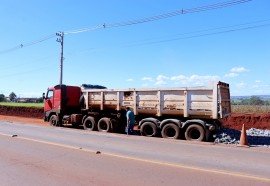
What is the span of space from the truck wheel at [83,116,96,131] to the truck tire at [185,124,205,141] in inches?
263

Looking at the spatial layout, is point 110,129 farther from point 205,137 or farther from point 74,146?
point 74,146

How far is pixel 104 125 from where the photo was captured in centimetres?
2036

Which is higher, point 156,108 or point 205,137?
point 156,108

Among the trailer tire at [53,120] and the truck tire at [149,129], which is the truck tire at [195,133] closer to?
the truck tire at [149,129]

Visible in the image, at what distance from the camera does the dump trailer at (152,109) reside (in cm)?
1589

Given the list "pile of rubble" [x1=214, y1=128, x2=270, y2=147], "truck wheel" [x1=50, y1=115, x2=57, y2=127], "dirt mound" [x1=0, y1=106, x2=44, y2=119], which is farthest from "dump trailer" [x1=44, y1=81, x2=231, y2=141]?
"dirt mound" [x1=0, y1=106, x2=44, y2=119]

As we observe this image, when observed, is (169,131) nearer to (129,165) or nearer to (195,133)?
(195,133)

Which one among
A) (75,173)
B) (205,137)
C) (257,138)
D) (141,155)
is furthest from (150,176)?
(257,138)

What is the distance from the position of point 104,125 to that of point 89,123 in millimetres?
1518

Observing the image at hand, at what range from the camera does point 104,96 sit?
20.4m

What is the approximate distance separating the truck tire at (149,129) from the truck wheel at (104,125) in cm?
261

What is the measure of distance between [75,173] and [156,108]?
33.9ft

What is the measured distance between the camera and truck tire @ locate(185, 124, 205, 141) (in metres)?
15.8

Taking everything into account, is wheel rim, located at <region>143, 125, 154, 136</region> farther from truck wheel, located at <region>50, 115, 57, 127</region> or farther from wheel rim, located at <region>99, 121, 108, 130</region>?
truck wheel, located at <region>50, 115, 57, 127</region>
